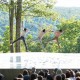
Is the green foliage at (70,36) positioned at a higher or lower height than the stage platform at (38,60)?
higher

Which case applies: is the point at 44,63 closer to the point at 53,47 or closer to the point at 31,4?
the point at 31,4

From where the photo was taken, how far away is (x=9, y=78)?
15.8 meters

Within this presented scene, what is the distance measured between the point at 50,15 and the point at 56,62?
867cm

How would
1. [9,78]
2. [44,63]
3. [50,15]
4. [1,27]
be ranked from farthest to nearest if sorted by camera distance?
[1,27] < [50,15] < [44,63] < [9,78]

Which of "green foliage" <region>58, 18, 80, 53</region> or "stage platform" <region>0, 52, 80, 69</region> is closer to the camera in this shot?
"stage platform" <region>0, 52, 80, 69</region>

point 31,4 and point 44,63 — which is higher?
point 31,4

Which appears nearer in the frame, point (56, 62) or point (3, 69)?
point (3, 69)

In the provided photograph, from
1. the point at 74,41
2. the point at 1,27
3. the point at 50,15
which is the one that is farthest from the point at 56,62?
the point at 1,27

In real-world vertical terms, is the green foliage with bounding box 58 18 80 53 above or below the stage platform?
above

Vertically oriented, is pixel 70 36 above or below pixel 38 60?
above

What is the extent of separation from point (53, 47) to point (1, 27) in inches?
1989

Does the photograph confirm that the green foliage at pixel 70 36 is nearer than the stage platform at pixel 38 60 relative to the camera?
No

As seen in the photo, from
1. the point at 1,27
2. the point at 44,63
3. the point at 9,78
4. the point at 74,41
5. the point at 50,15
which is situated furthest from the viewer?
the point at 1,27

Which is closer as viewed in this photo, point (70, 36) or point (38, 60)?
point (38, 60)
